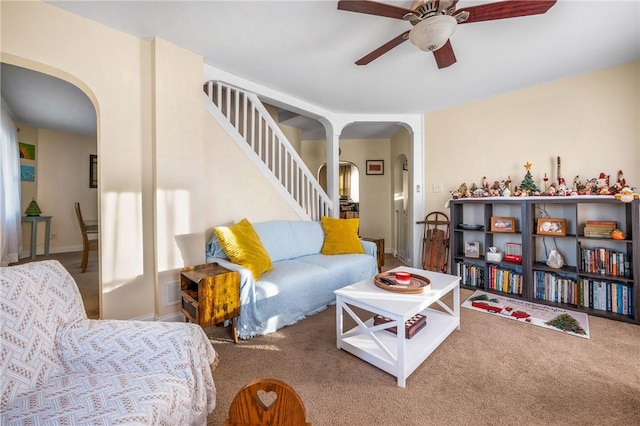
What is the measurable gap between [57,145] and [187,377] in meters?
6.64

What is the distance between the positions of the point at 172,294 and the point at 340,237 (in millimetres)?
1862

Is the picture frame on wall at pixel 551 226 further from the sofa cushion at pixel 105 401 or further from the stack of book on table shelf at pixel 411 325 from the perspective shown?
the sofa cushion at pixel 105 401

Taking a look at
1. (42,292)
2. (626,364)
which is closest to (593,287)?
(626,364)

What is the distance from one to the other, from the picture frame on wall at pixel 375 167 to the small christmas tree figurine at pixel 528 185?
9.23ft

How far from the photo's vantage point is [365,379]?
1665 mm

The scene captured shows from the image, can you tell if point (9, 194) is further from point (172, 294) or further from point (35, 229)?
point (172, 294)

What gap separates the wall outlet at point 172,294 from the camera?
7.66ft

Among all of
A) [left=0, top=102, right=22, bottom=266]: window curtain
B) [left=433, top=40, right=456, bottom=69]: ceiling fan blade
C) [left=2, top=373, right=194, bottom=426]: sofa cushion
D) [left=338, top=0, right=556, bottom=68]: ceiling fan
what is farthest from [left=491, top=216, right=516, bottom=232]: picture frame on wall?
[left=0, top=102, right=22, bottom=266]: window curtain

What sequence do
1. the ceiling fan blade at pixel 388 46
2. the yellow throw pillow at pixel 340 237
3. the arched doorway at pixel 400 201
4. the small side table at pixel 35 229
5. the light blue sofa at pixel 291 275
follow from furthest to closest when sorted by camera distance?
the arched doorway at pixel 400 201
the small side table at pixel 35 229
the yellow throw pillow at pixel 340 237
the light blue sofa at pixel 291 275
the ceiling fan blade at pixel 388 46

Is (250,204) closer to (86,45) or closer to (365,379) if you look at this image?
(86,45)

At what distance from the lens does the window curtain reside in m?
3.26

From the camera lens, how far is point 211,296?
1.96m

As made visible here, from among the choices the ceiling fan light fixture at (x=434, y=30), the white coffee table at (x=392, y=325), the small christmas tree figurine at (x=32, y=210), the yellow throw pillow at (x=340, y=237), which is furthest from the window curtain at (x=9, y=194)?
the ceiling fan light fixture at (x=434, y=30)

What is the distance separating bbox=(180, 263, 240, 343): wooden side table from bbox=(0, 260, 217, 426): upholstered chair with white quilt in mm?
656
